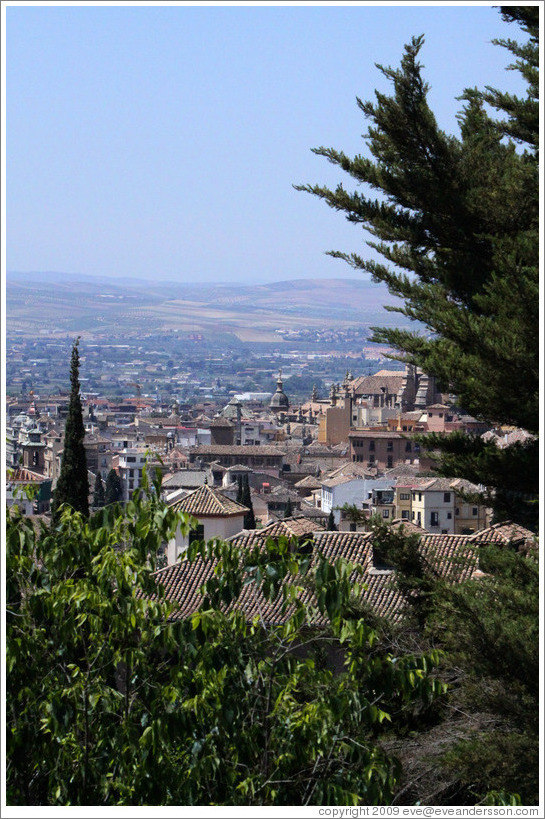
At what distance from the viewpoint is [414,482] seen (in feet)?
156

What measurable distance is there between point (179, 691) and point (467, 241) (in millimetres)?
3326

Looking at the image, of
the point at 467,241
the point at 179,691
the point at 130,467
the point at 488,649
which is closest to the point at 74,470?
the point at 467,241

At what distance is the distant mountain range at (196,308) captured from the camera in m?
144

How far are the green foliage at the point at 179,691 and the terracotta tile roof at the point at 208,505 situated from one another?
17.2 meters

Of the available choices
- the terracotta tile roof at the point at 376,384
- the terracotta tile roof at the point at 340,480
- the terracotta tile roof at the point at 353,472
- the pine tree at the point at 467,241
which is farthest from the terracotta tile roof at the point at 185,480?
the pine tree at the point at 467,241

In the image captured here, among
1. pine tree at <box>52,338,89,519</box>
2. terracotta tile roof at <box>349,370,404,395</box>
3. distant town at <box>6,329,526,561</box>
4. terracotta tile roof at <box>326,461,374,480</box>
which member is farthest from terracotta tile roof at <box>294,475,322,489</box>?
pine tree at <box>52,338,89,519</box>

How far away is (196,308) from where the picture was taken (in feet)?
638

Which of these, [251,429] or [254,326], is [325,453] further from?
[254,326]

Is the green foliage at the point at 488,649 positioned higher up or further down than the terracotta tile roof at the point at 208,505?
higher up

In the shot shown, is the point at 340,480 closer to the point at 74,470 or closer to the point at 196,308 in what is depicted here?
the point at 74,470

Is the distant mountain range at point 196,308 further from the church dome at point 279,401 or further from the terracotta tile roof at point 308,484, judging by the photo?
the terracotta tile roof at point 308,484

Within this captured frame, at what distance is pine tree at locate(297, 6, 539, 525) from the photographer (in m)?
5.59

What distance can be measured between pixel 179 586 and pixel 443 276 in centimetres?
939

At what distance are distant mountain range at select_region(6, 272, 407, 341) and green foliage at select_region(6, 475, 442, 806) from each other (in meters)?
123
